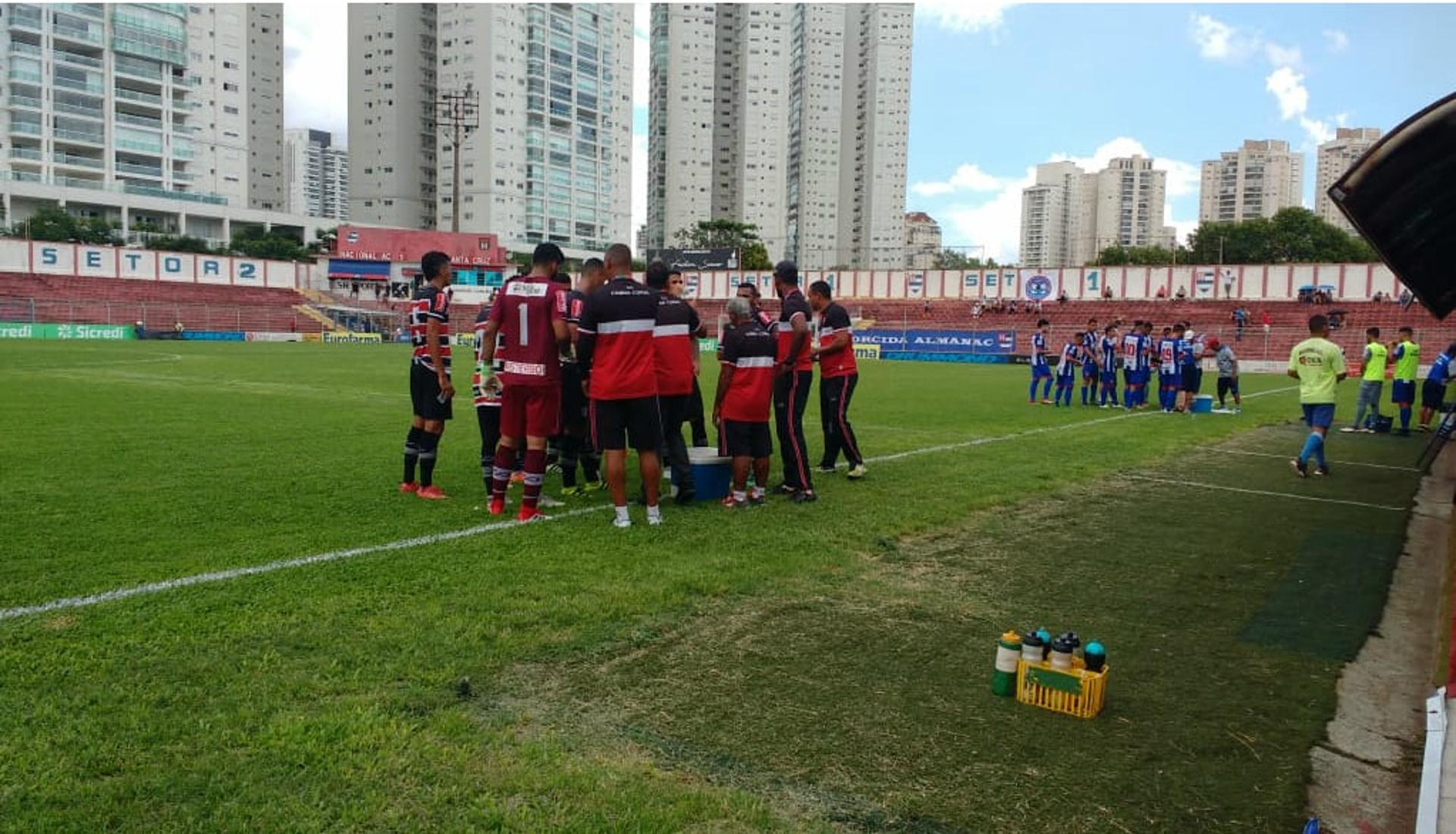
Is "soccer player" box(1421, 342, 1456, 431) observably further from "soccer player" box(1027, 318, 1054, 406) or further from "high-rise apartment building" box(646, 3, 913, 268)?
"high-rise apartment building" box(646, 3, 913, 268)

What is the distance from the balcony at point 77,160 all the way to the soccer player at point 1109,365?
95768 millimetres

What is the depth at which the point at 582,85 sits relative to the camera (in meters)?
133

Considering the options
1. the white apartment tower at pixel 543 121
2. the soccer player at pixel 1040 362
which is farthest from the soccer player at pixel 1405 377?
the white apartment tower at pixel 543 121

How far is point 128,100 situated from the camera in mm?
89625

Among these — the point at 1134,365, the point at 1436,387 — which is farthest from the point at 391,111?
the point at 1436,387

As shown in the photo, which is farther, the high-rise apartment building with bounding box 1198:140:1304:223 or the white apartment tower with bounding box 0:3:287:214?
the high-rise apartment building with bounding box 1198:140:1304:223

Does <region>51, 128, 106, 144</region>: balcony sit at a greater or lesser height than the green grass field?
greater

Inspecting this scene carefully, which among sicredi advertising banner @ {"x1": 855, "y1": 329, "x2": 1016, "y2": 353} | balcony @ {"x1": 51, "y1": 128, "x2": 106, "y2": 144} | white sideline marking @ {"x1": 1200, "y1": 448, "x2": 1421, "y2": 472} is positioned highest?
balcony @ {"x1": 51, "y1": 128, "x2": 106, "y2": 144}

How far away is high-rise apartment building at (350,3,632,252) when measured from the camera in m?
122

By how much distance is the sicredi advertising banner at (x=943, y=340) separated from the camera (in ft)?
149

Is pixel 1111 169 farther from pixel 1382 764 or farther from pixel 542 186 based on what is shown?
pixel 1382 764

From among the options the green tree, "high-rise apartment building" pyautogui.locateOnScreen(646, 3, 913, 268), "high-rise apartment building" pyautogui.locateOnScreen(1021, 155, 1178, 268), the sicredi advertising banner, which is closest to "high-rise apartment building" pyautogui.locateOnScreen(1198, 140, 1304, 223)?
"high-rise apartment building" pyautogui.locateOnScreen(1021, 155, 1178, 268)

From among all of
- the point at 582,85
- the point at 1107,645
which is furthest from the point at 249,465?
the point at 582,85

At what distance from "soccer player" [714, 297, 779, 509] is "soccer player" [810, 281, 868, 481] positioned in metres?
1.11
